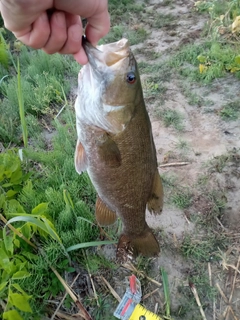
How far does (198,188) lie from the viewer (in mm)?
2672

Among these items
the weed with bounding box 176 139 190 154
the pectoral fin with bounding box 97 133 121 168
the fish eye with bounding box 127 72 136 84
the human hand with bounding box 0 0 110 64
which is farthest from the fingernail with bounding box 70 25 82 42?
the weed with bounding box 176 139 190 154

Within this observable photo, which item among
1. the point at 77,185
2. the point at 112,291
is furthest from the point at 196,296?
the point at 77,185

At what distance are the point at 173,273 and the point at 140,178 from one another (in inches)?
33.9

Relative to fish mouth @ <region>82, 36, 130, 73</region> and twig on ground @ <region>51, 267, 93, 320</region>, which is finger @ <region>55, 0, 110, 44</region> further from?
twig on ground @ <region>51, 267, 93, 320</region>

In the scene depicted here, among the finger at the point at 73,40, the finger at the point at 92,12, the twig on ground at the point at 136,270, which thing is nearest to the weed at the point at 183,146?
the twig on ground at the point at 136,270

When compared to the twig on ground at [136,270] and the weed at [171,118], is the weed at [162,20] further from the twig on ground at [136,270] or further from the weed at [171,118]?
the twig on ground at [136,270]

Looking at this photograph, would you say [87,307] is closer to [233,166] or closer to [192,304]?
[192,304]

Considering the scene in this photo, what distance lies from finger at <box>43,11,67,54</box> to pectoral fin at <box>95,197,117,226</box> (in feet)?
2.67

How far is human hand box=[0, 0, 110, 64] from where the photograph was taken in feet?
4.34

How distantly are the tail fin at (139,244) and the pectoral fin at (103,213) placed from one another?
0.13m

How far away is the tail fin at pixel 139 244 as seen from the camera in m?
1.93

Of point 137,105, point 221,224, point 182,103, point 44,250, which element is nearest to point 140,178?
point 137,105

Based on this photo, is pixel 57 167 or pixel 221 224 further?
pixel 57 167

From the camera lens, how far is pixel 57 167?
2639mm
